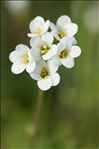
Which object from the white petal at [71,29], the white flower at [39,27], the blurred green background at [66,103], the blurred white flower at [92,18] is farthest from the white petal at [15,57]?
the blurred white flower at [92,18]

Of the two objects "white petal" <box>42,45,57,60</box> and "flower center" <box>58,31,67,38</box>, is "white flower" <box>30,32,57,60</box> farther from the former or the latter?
"flower center" <box>58,31,67,38</box>

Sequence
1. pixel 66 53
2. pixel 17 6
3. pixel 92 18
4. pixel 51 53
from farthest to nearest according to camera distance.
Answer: pixel 17 6 → pixel 92 18 → pixel 66 53 → pixel 51 53

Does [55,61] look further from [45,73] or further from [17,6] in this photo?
[17,6]

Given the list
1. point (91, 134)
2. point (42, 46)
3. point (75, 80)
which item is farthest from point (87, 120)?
point (42, 46)

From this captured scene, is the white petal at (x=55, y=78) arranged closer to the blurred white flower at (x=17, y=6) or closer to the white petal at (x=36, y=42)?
the white petal at (x=36, y=42)

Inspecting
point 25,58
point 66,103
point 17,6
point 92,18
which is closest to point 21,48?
point 25,58
